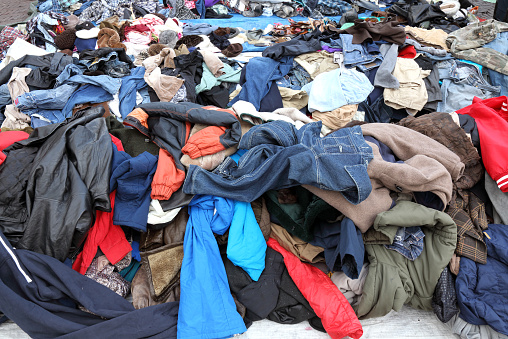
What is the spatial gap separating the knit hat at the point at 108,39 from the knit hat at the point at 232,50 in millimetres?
1081

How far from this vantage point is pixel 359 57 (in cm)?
271

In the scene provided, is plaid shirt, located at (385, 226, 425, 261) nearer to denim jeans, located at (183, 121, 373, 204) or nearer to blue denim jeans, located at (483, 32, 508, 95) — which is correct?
denim jeans, located at (183, 121, 373, 204)

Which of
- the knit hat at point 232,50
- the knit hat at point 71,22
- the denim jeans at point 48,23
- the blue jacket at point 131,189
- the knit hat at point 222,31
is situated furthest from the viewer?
the knit hat at point 71,22

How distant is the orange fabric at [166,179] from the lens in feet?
5.27

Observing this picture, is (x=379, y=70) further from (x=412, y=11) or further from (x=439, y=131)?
(x=412, y=11)

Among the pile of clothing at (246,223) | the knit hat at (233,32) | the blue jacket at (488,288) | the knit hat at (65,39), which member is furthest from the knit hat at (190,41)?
the blue jacket at (488,288)

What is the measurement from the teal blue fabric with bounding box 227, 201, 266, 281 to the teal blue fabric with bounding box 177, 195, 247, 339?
0.05m

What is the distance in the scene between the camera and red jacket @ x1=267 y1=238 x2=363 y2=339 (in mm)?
1441

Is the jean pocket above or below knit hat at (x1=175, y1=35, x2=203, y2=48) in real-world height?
above

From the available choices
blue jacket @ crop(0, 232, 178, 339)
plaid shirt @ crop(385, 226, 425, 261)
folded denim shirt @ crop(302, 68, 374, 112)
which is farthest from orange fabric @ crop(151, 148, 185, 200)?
folded denim shirt @ crop(302, 68, 374, 112)

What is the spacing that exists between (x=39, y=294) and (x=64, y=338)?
23 cm

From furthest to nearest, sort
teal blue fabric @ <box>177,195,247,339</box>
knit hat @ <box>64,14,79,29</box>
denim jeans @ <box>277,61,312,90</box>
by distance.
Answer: knit hat @ <box>64,14,79,29</box>, denim jeans @ <box>277,61,312,90</box>, teal blue fabric @ <box>177,195,247,339</box>

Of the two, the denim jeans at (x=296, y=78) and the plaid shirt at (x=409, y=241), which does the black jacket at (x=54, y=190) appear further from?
the denim jeans at (x=296, y=78)

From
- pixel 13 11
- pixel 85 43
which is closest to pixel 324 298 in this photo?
pixel 85 43
